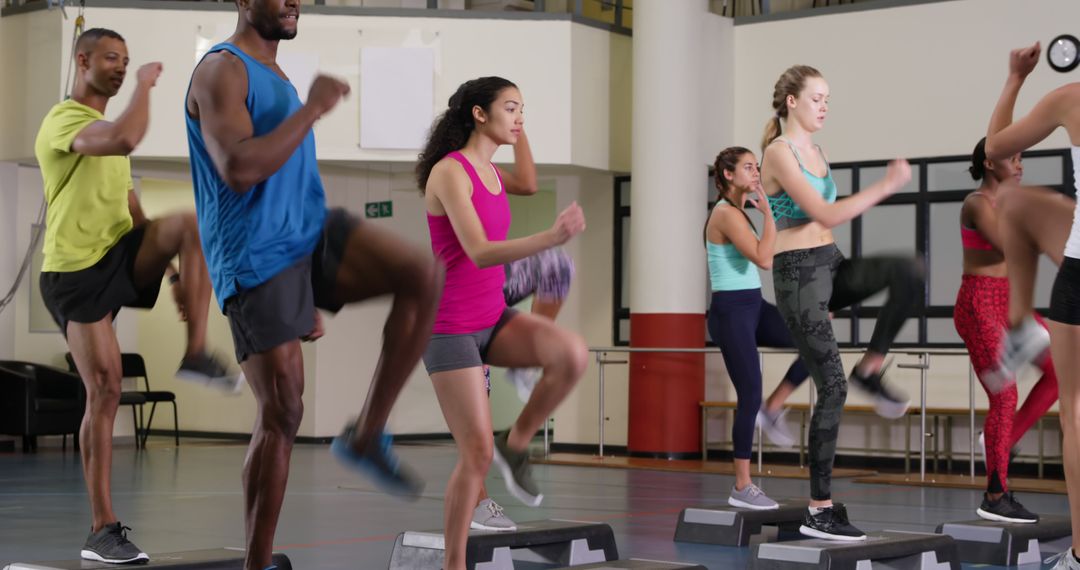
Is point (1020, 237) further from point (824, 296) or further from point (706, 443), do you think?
point (706, 443)

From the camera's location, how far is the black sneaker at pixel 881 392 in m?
5.56

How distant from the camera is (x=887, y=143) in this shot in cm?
1130

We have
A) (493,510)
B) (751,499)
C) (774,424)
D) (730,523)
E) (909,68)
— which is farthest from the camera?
(909,68)

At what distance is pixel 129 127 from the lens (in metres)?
4.23

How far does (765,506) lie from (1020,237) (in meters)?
2.06

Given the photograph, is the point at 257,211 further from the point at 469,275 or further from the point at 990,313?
the point at 990,313

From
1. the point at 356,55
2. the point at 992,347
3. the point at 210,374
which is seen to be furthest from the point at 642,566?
the point at 356,55

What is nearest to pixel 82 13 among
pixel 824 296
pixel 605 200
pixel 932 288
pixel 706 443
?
pixel 605 200

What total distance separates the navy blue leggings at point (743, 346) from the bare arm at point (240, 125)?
343 cm

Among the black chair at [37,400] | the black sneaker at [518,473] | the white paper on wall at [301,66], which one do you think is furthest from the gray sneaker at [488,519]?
the black chair at [37,400]

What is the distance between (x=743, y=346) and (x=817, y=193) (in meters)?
1.70

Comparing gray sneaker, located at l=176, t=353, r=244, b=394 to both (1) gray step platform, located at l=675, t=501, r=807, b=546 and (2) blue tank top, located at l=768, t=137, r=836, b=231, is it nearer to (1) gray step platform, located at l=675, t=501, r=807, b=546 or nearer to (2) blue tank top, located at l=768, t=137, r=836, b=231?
(2) blue tank top, located at l=768, t=137, r=836, b=231

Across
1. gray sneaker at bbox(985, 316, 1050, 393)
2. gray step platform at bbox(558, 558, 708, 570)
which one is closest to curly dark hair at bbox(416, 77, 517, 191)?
gray step platform at bbox(558, 558, 708, 570)

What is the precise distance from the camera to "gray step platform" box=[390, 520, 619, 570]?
485cm
